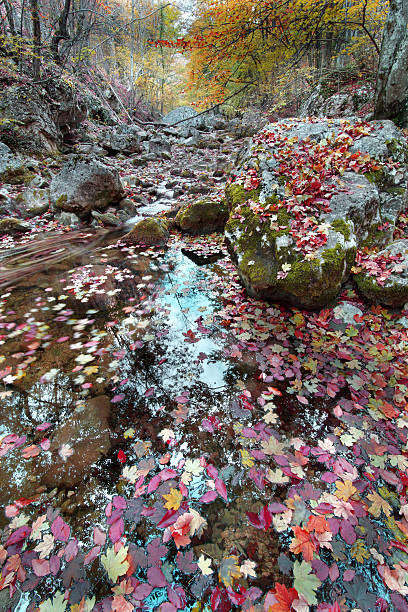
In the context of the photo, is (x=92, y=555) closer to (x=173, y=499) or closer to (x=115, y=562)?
(x=115, y=562)

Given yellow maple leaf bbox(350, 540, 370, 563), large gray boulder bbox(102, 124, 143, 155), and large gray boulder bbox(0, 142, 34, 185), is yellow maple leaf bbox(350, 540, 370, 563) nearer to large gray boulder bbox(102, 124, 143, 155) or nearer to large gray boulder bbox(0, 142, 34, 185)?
large gray boulder bbox(0, 142, 34, 185)

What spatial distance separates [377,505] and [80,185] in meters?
8.36

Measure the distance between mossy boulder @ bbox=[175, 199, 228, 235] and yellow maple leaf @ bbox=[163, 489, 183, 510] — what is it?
225 inches

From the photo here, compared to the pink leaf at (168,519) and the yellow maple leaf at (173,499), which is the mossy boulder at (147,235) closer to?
the yellow maple leaf at (173,499)

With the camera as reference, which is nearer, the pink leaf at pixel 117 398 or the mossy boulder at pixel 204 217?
the pink leaf at pixel 117 398

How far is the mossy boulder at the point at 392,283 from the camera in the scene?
11.3ft

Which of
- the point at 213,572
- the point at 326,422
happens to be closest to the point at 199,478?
the point at 213,572

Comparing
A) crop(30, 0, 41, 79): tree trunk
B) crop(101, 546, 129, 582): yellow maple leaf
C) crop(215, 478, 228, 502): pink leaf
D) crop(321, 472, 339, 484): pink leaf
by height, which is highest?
crop(30, 0, 41, 79): tree trunk

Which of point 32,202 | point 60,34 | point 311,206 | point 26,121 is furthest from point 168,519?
point 60,34

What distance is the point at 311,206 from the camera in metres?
4.00

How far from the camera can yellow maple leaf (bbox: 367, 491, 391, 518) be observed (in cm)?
181

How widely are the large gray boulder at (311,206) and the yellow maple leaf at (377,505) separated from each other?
6.98 ft


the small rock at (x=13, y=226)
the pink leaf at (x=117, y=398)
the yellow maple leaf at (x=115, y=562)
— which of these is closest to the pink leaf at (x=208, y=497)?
the yellow maple leaf at (x=115, y=562)

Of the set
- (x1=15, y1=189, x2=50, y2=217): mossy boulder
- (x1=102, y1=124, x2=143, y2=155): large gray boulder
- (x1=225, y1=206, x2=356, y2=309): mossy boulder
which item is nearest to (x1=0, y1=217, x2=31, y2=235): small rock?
(x1=15, y1=189, x2=50, y2=217): mossy boulder
